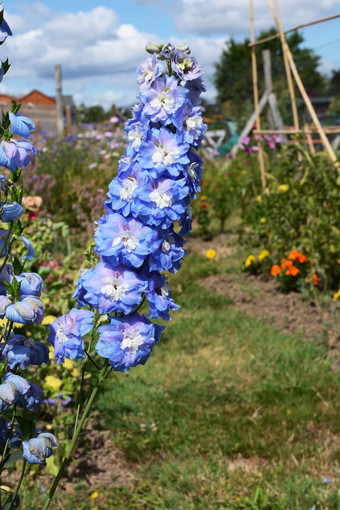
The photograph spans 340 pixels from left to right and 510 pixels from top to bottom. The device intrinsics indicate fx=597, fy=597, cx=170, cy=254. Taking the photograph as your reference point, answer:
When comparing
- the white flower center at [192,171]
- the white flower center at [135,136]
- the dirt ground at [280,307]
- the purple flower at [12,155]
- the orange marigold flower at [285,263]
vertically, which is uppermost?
the white flower center at [135,136]

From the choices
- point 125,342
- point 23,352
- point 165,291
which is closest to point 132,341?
point 125,342

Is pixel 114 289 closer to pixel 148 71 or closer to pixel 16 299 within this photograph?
pixel 16 299

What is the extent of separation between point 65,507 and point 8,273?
140 cm

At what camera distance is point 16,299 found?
1.12 metres

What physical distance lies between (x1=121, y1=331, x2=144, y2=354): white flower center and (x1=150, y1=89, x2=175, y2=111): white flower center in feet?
1.42

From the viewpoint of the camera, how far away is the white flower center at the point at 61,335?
3.90 ft

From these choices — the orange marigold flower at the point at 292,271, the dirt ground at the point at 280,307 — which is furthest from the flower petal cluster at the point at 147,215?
the orange marigold flower at the point at 292,271

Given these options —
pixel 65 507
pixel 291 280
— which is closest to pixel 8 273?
pixel 65 507

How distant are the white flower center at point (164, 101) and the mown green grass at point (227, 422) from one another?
1598mm

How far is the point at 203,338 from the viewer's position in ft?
12.8

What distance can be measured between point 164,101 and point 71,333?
1.61ft

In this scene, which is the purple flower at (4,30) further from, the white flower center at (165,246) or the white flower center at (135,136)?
the white flower center at (165,246)

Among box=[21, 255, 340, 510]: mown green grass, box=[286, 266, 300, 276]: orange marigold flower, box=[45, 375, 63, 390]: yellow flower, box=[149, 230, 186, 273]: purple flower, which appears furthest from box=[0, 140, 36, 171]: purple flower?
box=[286, 266, 300, 276]: orange marigold flower

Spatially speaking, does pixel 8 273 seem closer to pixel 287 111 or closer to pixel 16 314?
pixel 16 314
